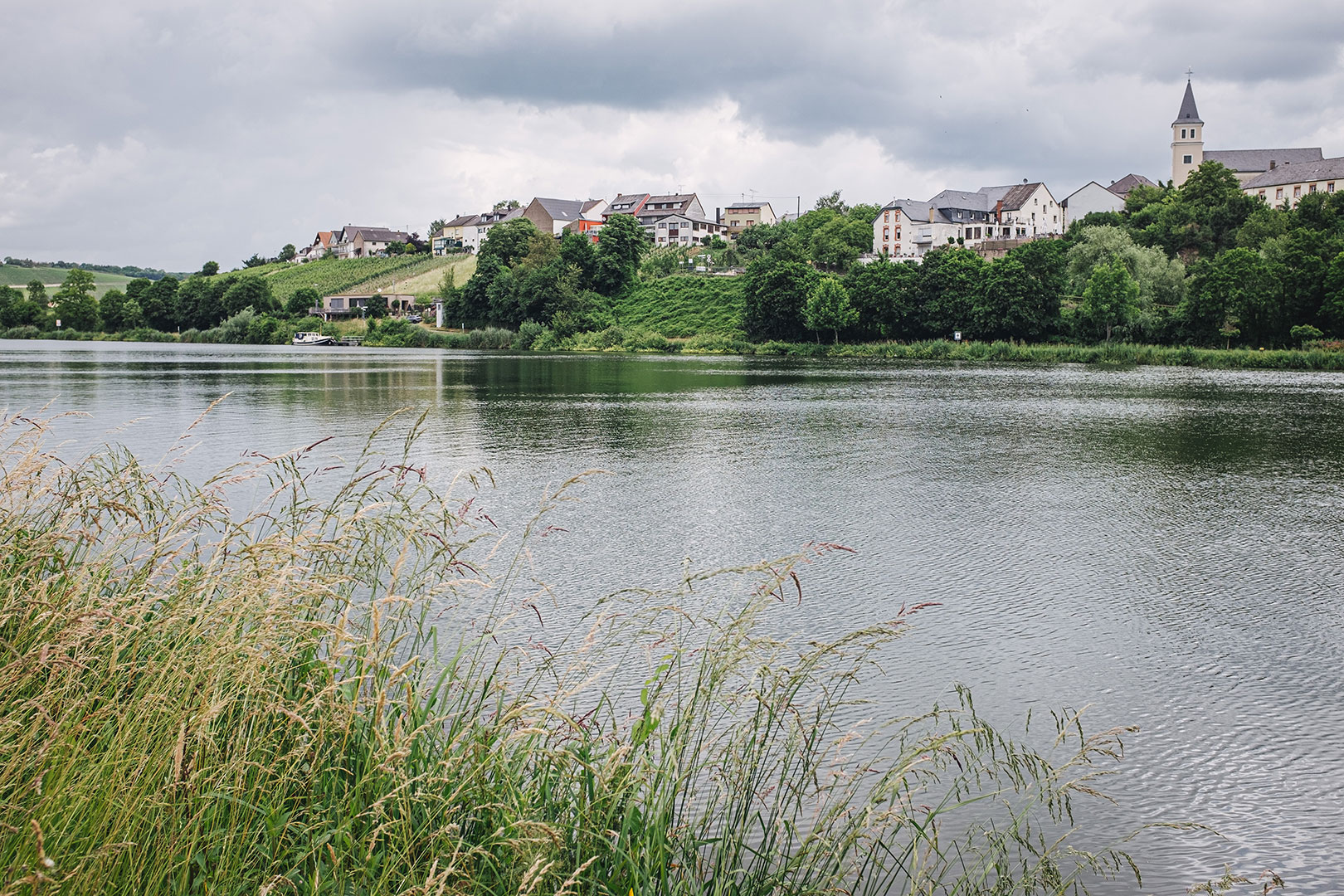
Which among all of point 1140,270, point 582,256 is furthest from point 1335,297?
point 582,256

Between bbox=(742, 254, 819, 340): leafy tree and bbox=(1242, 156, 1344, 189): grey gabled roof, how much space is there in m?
71.6

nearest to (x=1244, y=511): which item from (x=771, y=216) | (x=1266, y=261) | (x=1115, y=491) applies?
(x=1115, y=491)

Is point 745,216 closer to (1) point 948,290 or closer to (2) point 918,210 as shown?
(2) point 918,210

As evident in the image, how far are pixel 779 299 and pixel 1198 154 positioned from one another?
88491mm

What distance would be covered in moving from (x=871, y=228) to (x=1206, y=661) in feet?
401

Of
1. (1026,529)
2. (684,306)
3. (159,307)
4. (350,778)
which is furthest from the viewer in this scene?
(159,307)

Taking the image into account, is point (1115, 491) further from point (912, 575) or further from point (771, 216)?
point (771, 216)

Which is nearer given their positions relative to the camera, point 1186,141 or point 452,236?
point 1186,141

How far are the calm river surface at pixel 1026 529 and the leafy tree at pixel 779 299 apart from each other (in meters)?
47.2

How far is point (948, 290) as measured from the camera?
76625mm

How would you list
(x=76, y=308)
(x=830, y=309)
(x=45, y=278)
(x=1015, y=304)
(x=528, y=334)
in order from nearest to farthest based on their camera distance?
1. (x=1015, y=304)
2. (x=830, y=309)
3. (x=528, y=334)
4. (x=76, y=308)
5. (x=45, y=278)

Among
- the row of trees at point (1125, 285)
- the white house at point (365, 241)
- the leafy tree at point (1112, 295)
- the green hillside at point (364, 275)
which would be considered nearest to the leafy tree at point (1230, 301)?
the row of trees at point (1125, 285)

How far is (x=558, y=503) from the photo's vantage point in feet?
48.8

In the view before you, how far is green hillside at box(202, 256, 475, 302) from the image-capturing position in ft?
458
